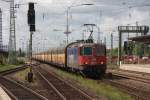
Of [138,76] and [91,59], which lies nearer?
[91,59]

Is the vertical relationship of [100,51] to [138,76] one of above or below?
above

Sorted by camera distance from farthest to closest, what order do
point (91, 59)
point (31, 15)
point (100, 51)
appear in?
point (100, 51) → point (91, 59) → point (31, 15)

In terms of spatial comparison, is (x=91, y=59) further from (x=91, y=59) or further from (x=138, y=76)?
(x=138, y=76)

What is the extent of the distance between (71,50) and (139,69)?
51.9 feet

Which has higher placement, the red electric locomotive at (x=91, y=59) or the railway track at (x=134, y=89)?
the red electric locomotive at (x=91, y=59)

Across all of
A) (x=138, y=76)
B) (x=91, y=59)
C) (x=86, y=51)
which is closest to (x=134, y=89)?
(x=91, y=59)

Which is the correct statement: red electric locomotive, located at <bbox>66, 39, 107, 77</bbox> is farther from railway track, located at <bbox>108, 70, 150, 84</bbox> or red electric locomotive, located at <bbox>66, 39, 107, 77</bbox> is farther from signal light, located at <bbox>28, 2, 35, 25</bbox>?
signal light, located at <bbox>28, 2, 35, 25</bbox>

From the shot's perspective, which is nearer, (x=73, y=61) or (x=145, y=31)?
(x=73, y=61)

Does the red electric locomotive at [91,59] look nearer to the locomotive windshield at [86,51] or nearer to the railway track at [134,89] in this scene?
the locomotive windshield at [86,51]

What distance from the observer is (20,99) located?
19625mm

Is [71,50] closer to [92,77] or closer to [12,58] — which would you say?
[92,77]

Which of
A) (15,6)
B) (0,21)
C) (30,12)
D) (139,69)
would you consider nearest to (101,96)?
(30,12)

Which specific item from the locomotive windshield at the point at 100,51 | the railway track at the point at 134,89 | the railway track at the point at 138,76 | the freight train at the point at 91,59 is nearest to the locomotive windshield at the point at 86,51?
the freight train at the point at 91,59

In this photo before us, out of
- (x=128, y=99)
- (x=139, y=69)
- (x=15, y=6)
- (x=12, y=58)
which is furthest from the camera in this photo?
(x=12, y=58)
